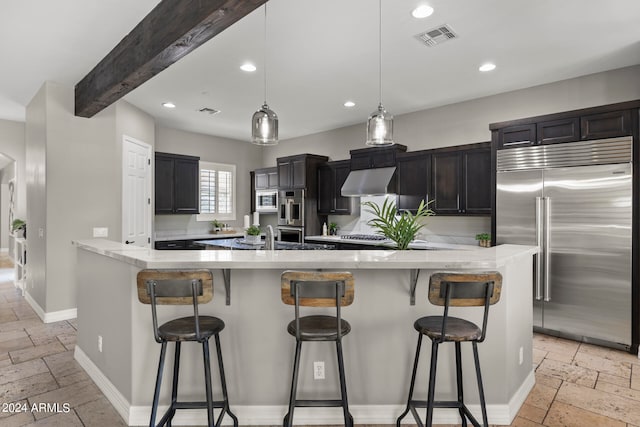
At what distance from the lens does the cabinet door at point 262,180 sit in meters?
7.55

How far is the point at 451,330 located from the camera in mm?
1967

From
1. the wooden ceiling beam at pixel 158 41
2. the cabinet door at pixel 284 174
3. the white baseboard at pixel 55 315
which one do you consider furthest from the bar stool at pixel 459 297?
the cabinet door at pixel 284 174

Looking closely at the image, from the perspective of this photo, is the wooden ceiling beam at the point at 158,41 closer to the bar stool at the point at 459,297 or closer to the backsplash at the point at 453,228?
the bar stool at the point at 459,297

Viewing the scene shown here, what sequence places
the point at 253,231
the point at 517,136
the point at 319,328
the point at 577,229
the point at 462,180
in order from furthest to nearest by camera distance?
the point at 253,231
the point at 462,180
the point at 517,136
the point at 577,229
the point at 319,328

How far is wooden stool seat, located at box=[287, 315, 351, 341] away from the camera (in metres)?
1.88

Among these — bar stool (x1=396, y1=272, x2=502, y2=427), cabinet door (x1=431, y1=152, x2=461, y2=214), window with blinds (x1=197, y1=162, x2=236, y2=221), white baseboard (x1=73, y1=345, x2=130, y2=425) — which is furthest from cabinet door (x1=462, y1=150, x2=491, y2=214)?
window with blinds (x1=197, y1=162, x2=236, y2=221)

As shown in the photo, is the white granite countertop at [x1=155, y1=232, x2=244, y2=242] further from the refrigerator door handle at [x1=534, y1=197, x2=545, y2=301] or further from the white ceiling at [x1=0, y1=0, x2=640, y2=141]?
the refrigerator door handle at [x1=534, y1=197, x2=545, y2=301]

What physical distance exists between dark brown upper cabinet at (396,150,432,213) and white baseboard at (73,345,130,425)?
13.7 feet

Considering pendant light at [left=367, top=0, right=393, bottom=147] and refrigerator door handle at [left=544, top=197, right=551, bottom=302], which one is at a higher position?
pendant light at [left=367, top=0, right=393, bottom=147]

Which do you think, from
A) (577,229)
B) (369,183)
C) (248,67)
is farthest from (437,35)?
(369,183)

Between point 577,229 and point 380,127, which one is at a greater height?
point 380,127

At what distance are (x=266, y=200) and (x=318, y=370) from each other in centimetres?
550

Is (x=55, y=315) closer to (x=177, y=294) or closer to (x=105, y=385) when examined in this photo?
(x=105, y=385)

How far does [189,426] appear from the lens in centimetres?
229
